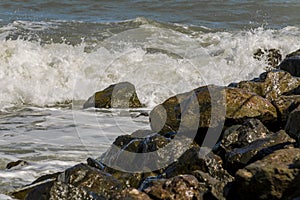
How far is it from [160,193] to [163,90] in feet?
24.0

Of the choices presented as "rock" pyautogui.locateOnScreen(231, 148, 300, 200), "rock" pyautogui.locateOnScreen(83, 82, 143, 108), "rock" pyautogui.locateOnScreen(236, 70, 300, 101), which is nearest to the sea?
"rock" pyautogui.locateOnScreen(83, 82, 143, 108)

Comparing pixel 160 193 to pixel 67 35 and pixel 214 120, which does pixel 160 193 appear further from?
pixel 67 35

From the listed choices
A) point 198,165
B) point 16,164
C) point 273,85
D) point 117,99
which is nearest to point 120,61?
point 117,99

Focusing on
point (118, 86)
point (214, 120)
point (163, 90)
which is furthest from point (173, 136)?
point (163, 90)

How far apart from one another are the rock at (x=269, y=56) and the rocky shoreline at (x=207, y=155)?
5805 mm

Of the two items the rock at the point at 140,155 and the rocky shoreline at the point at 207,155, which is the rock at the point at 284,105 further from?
the rock at the point at 140,155

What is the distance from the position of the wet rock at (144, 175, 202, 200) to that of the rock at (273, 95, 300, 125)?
192 centimetres

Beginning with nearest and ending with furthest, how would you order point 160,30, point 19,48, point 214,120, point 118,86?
point 214,120, point 118,86, point 19,48, point 160,30

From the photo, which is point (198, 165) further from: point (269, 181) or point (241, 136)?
point (269, 181)

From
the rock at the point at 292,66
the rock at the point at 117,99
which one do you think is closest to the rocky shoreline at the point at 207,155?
the rock at the point at 292,66

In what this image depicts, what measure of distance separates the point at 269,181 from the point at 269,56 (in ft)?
30.6

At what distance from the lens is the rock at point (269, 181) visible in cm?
336

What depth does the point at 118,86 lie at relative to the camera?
31.0 ft

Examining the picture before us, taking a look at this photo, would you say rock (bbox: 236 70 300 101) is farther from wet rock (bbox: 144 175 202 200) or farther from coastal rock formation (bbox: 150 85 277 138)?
wet rock (bbox: 144 175 202 200)
